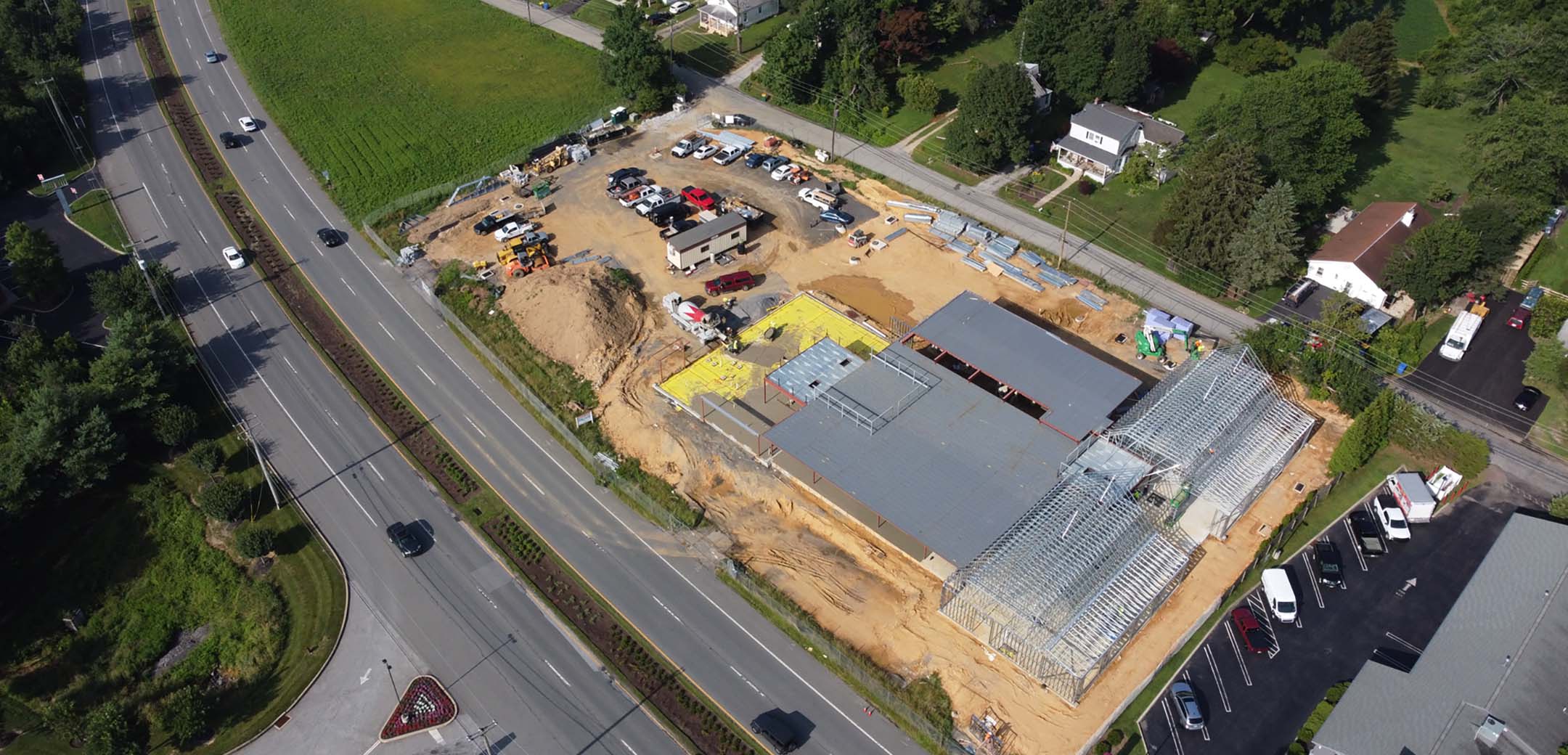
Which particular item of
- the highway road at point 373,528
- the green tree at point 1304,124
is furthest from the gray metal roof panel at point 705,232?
the green tree at point 1304,124

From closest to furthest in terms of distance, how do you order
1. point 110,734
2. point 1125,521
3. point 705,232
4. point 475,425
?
point 110,734, point 1125,521, point 475,425, point 705,232

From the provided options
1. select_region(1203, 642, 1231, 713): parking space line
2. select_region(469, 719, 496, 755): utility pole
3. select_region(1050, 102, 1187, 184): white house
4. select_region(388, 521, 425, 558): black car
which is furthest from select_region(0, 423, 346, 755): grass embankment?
select_region(1050, 102, 1187, 184): white house

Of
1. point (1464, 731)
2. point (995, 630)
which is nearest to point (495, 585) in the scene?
point (995, 630)

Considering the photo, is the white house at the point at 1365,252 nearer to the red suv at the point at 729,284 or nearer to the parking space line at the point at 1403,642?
the parking space line at the point at 1403,642

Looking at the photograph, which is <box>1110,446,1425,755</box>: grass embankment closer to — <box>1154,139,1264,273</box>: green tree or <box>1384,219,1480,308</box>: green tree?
<box>1384,219,1480,308</box>: green tree

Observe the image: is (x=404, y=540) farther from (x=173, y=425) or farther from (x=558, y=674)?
(x=173, y=425)

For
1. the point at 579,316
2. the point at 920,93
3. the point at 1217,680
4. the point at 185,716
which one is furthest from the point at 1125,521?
the point at 920,93
